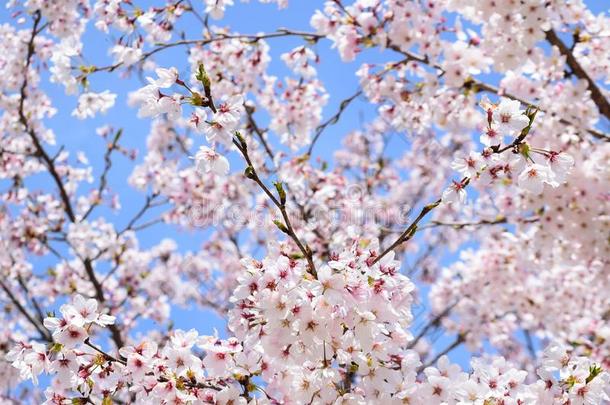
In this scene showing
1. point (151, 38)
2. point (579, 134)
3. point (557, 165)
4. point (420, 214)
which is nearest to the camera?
point (420, 214)

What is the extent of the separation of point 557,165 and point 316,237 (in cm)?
453

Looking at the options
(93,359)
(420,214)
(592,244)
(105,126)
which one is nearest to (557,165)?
(420,214)

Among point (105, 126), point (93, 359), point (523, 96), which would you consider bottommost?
point (93, 359)

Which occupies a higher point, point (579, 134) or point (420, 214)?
point (579, 134)

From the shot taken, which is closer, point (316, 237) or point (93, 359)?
point (93, 359)

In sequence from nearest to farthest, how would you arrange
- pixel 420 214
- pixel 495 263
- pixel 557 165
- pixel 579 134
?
pixel 420 214, pixel 557 165, pixel 579 134, pixel 495 263

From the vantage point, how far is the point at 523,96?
20.2 ft

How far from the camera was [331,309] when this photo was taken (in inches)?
96.6

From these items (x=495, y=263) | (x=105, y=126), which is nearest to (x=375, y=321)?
(x=495, y=263)

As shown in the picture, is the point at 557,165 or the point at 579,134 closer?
the point at 557,165

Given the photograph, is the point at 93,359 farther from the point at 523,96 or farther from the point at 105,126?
the point at 105,126

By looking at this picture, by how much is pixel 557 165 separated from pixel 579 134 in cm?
391

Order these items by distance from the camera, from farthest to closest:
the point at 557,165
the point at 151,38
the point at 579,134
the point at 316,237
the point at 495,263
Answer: the point at 495,263 < the point at 316,237 < the point at 579,134 < the point at 151,38 < the point at 557,165

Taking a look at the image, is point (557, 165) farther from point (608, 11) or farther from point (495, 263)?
point (495, 263)
